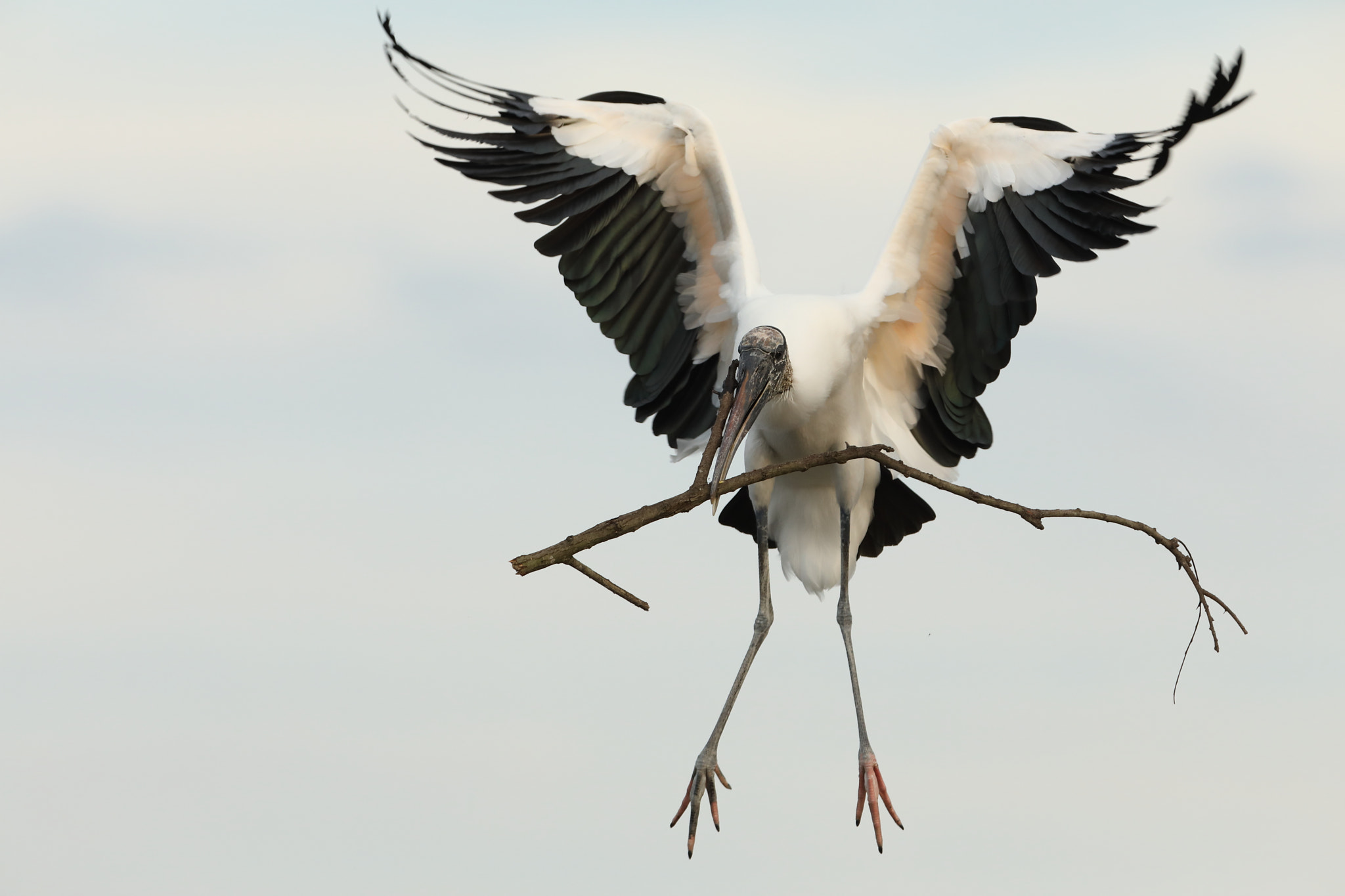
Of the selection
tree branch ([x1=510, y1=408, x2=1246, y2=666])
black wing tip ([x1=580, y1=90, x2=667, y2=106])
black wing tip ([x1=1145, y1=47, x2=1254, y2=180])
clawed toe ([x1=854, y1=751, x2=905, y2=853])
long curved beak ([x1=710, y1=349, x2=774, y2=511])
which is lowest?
clawed toe ([x1=854, y1=751, x2=905, y2=853])

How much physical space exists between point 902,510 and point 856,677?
1.17 metres

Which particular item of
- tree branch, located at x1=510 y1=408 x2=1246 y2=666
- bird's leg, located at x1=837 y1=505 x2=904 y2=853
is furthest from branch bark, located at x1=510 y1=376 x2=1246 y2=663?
bird's leg, located at x1=837 y1=505 x2=904 y2=853

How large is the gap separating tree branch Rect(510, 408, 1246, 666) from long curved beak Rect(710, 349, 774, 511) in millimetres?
116

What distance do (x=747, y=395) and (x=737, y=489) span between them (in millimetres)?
748

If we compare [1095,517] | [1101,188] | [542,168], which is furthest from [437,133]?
[1095,517]

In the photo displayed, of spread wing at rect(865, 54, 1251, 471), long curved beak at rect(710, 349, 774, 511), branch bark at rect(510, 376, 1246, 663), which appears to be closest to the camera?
branch bark at rect(510, 376, 1246, 663)

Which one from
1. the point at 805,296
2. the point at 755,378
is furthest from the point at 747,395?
the point at 805,296

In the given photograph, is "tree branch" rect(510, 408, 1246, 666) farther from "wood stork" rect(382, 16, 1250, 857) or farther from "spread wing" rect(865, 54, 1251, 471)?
"spread wing" rect(865, 54, 1251, 471)

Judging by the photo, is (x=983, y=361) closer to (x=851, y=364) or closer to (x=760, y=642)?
(x=851, y=364)

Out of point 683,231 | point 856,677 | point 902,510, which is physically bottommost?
point 856,677

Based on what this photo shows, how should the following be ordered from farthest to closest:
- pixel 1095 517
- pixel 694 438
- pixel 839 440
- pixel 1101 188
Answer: pixel 694 438
pixel 839 440
pixel 1101 188
pixel 1095 517

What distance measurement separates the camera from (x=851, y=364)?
8.59 metres

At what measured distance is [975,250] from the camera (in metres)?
8.67

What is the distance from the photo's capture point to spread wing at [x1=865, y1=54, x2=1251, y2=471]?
26.9 ft
